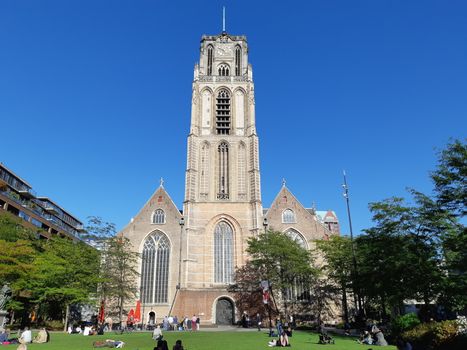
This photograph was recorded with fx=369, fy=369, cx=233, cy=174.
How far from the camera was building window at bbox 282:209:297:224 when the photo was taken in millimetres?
48534

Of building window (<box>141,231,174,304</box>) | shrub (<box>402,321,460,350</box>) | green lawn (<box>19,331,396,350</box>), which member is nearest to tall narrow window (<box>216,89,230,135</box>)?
building window (<box>141,231,174,304</box>)

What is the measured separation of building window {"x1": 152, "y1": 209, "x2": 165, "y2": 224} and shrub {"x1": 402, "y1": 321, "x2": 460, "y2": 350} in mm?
34428

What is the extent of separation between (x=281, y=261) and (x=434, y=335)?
21.4m

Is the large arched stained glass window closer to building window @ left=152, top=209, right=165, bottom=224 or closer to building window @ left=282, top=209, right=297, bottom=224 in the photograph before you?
building window @ left=152, top=209, right=165, bottom=224

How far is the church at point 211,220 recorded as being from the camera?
144 ft

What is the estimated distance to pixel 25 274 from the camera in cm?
3212

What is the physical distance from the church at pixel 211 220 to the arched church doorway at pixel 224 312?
109 mm

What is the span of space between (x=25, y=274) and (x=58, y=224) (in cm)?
4071

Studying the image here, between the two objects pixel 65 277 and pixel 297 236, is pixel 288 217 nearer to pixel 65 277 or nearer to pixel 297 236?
pixel 297 236

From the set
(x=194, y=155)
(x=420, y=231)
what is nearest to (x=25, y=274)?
(x=194, y=155)

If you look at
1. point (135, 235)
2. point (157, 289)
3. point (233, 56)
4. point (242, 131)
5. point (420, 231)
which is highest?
point (233, 56)

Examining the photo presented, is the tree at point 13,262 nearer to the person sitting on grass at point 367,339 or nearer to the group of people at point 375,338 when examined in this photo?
the person sitting on grass at point 367,339

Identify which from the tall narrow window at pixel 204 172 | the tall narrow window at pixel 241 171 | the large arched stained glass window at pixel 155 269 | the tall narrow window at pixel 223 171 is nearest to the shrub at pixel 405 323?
the large arched stained glass window at pixel 155 269

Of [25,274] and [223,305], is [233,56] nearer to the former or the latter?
[223,305]
